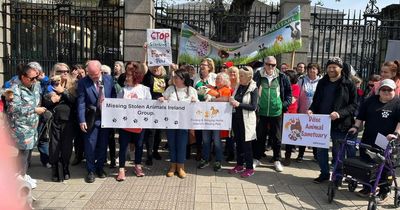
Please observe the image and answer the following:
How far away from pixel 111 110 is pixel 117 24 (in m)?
5.16

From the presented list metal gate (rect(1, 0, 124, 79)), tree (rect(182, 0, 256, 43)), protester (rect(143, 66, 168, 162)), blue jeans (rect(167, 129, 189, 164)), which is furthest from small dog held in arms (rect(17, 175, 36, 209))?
tree (rect(182, 0, 256, 43))

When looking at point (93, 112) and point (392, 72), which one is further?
point (93, 112)

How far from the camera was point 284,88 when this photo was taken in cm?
687

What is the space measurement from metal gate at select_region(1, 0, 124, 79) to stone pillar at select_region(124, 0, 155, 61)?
1.89ft

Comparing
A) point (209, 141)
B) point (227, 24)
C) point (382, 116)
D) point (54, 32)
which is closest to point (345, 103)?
point (382, 116)

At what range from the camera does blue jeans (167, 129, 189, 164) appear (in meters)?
6.32

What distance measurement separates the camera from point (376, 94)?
5.47 meters

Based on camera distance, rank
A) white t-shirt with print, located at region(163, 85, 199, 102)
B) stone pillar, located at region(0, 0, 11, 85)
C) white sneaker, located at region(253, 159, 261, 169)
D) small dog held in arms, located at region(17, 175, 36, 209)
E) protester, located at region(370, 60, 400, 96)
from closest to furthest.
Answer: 1. small dog held in arms, located at region(17, 175, 36, 209)
2. protester, located at region(370, 60, 400, 96)
3. white t-shirt with print, located at region(163, 85, 199, 102)
4. white sneaker, located at region(253, 159, 261, 169)
5. stone pillar, located at region(0, 0, 11, 85)

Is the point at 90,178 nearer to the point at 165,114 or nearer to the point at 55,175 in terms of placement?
the point at 55,175

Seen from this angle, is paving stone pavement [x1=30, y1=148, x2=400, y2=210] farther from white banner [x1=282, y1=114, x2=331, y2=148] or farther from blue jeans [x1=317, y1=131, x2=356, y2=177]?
white banner [x1=282, y1=114, x2=331, y2=148]

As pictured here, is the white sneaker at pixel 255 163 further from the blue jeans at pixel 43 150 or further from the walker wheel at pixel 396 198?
the blue jeans at pixel 43 150

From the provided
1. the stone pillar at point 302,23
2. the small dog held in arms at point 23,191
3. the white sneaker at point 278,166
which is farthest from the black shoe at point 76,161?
the stone pillar at point 302,23

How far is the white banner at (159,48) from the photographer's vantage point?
24.7 feet

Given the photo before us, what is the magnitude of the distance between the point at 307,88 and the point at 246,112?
5.92ft
